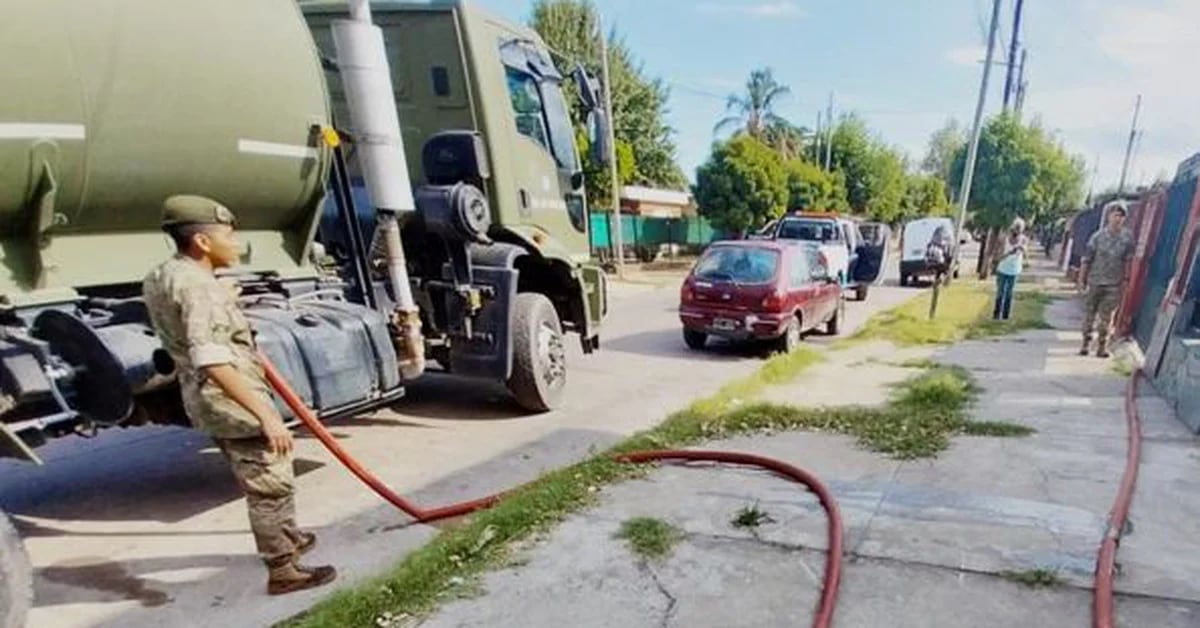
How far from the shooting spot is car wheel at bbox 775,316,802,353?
10.3 metres

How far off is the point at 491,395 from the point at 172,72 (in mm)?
4398

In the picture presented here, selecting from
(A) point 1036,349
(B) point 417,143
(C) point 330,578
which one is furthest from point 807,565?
(A) point 1036,349

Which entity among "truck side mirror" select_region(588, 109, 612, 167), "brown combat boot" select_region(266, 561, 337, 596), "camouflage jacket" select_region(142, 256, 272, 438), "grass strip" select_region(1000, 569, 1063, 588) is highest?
"truck side mirror" select_region(588, 109, 612, 167)

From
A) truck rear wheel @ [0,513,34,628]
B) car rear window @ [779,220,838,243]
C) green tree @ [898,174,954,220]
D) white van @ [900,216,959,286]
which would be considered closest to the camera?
truck rear wheel @ [0,513,34,628]

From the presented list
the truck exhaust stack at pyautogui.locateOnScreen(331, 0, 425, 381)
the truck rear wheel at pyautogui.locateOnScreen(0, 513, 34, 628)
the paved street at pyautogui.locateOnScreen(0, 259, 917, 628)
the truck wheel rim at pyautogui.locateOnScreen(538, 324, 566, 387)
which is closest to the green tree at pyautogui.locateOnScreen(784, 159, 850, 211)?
the truck wheel rim at pyautogui.locateOnScreen(538, 324, 566, 387)

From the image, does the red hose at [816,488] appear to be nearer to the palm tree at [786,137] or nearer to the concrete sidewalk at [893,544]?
the concrete sidewalk at [893,544]

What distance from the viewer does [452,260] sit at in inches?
248

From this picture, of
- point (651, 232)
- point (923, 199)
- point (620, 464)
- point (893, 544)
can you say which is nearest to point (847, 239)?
point (620, 464)

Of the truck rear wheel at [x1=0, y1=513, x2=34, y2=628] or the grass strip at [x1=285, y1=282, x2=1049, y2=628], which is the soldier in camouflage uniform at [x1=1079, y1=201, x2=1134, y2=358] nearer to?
the grass strip at [x1=285, y1=282, x2=1049, y2=628]

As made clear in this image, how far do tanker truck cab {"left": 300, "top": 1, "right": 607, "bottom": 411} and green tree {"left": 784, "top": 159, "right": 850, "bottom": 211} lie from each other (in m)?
26.5

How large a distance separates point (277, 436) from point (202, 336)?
50 centimetres

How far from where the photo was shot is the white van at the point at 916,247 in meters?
22.2

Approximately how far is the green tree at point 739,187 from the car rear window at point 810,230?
34.0ft

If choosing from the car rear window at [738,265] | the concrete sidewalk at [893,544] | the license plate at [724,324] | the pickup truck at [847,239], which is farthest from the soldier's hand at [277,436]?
the pickup truck at [847,239]
